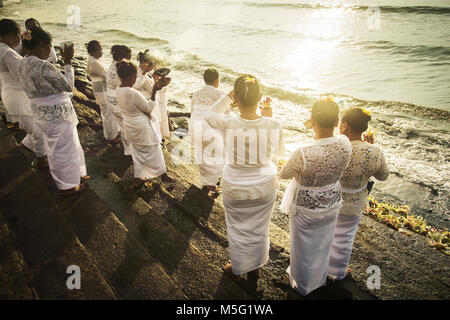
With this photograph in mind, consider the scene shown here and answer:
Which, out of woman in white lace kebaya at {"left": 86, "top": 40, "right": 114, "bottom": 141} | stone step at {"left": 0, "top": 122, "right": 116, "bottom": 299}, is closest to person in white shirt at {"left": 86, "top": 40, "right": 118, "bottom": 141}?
woman in white lace kebaya at {"left": 86, "top": 40, "right": 114, "bottom": 141}

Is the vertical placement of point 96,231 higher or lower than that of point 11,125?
lower

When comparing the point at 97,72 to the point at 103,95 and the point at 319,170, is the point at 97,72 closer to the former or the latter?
the point at 103,95

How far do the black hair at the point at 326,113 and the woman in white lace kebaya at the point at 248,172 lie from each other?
1.38 ft

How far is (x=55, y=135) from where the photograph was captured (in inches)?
148

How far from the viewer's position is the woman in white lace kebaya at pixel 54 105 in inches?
135

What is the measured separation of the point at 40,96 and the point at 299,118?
31.0 ft

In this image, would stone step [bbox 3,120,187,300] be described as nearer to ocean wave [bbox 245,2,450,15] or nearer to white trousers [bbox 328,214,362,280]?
white trousers [bbox 328,214,362,280]

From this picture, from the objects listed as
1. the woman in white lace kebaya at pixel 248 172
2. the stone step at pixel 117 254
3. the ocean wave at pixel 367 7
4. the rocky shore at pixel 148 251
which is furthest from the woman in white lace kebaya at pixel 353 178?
the ocean wave at pixel 367 7

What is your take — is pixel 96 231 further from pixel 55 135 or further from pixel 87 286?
pixel 55 135

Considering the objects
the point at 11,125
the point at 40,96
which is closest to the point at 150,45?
the point at 11,125

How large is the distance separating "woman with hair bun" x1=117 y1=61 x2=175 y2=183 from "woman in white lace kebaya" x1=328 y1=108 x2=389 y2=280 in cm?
275

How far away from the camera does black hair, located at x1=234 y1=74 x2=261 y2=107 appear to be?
2.53 metres

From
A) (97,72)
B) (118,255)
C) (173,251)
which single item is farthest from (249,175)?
(97,72)

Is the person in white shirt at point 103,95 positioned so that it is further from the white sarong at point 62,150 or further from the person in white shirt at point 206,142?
the person in white shirt at point 206,142
